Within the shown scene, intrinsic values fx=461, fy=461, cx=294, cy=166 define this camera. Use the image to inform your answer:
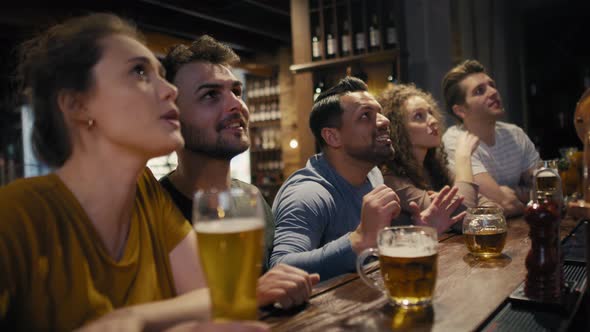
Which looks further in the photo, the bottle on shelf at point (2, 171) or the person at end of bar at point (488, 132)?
the bottle on shelf at point (2, 171)

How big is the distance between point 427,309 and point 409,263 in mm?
111

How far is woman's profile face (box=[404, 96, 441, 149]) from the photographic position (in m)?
2.62

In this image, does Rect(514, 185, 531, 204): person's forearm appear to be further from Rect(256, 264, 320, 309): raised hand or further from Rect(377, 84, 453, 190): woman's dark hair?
Rect(256, 264, 320, 309): raised hand

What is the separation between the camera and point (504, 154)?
3076 mm

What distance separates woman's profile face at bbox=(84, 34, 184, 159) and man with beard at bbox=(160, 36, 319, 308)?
1.99ft

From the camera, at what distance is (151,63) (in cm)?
112

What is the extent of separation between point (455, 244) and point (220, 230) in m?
1.26

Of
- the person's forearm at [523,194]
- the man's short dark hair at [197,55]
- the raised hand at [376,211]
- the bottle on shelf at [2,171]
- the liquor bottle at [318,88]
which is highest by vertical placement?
the liquor bottle at [318,88]

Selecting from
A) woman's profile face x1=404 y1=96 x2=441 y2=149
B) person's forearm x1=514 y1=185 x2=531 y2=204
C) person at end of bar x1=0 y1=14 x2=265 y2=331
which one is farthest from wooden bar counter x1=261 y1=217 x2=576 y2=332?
person's forearm x1=514 y1=185 x2=531 y2=204

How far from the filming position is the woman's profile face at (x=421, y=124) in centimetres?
262

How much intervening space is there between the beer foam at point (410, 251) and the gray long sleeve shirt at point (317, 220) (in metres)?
0.41

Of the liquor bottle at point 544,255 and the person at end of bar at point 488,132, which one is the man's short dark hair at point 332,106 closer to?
the person at end of bar at point 488,132

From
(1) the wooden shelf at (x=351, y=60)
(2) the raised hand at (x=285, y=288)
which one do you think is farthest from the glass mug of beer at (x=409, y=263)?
(1) the wooden shelf at (x=351, y=60)

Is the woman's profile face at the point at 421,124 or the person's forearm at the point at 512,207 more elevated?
the woman's profile face at the point at 421,124
